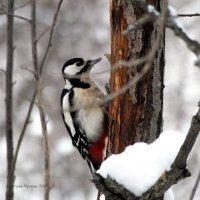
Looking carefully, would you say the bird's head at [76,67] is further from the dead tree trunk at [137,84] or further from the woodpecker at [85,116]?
the dead tree trunk at [137,84]

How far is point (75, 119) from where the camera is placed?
3844 millimetres

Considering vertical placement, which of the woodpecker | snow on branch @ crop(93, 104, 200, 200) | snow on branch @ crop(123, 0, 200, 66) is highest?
snow on branch @ crop(123, 0, 200, 66)

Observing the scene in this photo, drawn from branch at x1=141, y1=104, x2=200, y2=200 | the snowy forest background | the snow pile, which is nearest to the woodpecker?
the snow pile

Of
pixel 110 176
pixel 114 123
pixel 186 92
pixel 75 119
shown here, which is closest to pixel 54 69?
pixel 186 92

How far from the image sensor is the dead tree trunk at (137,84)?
267 cm

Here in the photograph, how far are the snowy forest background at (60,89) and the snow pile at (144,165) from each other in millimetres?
4836

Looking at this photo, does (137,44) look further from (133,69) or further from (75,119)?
(75,119)

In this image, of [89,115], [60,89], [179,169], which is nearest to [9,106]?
[179,169]

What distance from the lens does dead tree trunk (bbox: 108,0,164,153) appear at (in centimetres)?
267

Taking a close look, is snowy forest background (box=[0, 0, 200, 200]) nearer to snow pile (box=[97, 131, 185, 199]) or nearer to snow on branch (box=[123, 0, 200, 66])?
snow pile (box=[97, 131, 185, 199])

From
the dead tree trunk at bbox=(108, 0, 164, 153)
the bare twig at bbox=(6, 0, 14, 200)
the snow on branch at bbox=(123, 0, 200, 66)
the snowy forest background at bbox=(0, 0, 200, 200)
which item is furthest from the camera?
the snowy forest background at bbox=(0, 0, 200, 200)

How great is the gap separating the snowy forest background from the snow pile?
4836mm

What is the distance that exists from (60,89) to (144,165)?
5774 mm

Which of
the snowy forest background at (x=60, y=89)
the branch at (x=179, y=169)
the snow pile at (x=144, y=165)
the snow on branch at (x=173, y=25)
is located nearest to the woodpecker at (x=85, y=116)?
the snow pile at (x=144, y=165)
